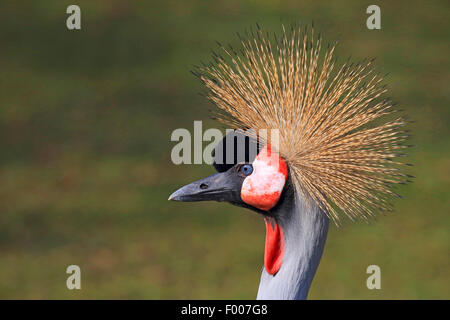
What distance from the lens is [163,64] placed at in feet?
19.8

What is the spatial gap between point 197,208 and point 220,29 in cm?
230

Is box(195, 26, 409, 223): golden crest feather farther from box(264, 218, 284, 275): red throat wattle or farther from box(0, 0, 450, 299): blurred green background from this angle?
box(0, 0, 450, 299): blurred green background

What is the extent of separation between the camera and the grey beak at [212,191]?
1826 millimetres

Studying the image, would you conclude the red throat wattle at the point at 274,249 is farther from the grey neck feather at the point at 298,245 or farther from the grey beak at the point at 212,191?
the grey beak at the point at 212,191

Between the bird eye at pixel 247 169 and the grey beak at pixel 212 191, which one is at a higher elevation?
the bird eye at pixel 247 169

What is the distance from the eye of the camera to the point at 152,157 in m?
5.00

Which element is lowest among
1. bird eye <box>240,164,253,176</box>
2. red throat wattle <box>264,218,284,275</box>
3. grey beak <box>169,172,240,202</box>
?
red throat wattle <box>264,218,284,275</box>

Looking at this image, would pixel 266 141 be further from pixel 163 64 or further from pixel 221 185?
pixel 163 64

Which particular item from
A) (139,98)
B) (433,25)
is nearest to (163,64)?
(139,98)

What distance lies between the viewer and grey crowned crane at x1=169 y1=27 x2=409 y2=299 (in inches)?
70.8

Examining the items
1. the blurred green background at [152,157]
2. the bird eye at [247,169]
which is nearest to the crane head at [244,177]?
the bird eye at [247,169]

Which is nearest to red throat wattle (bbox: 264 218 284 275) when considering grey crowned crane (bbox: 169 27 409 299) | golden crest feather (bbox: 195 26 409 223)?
grey crowned crane (bbox: 169 27 409 299)

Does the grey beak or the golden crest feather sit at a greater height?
the golden crest feather

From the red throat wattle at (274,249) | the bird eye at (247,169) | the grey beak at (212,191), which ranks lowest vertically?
the red throat wattle at (274,249)
